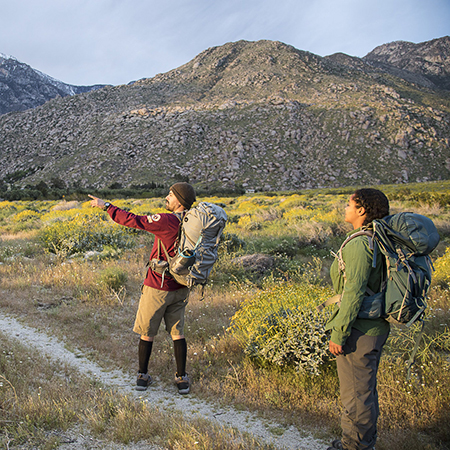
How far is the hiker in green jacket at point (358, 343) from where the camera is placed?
2162 millimetres

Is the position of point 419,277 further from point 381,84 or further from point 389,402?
point 381,84

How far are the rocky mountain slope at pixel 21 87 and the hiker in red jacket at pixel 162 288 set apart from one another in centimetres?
19336

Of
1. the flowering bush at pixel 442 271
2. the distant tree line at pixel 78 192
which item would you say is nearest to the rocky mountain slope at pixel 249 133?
the distant tree line at pixel 78 192

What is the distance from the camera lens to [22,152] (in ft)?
217

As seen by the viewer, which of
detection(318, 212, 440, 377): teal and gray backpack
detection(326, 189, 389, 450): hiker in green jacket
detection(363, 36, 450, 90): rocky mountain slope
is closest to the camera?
detection(318, 212, 440, 377): teal and gray backpack

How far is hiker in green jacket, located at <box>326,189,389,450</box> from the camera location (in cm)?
216

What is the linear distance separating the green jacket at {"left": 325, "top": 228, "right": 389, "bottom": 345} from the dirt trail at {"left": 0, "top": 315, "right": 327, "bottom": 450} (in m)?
1.22

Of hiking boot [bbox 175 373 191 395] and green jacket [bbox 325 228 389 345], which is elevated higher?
green jacket [bbox 325 228 389 345]

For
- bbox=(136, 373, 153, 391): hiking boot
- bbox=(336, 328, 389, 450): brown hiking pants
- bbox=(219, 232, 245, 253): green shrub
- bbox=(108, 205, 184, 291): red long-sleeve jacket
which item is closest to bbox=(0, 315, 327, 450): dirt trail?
bbox=(136, 373, 153, 391): hiking boot

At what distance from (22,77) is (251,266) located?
22148 cm

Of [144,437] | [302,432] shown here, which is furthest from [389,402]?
[144,437]

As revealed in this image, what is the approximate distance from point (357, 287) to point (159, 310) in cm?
218

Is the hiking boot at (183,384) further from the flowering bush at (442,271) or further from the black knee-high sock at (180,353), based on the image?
the flowering bush at (442,271)

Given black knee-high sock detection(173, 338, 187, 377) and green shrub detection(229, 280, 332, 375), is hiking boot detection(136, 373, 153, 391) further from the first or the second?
green shrub detection(229, 280, 332, 375)
